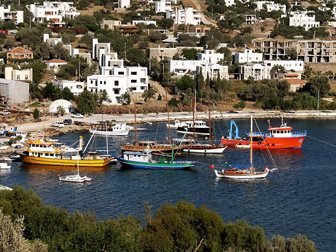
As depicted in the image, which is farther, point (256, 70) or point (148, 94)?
point (256, 70)

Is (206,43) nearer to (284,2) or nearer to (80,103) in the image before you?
(80,103)

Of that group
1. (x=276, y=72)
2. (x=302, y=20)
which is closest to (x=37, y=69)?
(x=276, y=72)

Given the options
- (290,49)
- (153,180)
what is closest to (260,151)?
(153,180)

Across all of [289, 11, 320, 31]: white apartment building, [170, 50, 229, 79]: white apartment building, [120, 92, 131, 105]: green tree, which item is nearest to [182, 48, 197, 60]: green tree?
[170, 50, 229, 79]: white apartment building

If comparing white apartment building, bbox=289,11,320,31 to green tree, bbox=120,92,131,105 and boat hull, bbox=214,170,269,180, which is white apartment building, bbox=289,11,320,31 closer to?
green tree, bbox=120,92,131,105

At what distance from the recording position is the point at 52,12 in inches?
1668

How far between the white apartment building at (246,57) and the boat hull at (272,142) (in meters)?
12.9

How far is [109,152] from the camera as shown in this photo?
22.0 meters

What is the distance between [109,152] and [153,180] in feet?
11.6

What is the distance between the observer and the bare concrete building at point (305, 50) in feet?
124

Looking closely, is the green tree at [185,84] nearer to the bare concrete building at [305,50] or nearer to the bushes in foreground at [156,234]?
the bare concrete building at [305,50]

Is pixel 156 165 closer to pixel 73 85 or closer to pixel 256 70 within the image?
pixel 73 85

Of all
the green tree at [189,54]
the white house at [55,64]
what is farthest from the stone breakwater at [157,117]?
the green tree at [189,54]

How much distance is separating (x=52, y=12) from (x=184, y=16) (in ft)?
22.4
